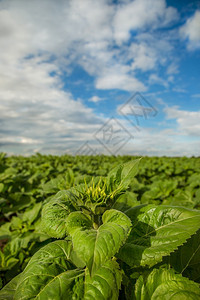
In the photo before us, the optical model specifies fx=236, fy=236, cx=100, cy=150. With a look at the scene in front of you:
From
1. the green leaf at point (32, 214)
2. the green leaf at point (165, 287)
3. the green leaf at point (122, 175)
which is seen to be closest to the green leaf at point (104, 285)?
the green leaf at point (165, 287)

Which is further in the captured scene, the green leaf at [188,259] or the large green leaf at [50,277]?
the green leaf at [188,259]

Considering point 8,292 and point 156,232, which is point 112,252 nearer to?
point 156,232

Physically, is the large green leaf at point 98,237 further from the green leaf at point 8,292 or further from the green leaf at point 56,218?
the green leaf at point 8,292

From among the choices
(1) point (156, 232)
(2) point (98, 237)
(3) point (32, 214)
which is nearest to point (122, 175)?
(1) point (156, 232)

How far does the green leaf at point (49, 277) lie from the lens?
1.00 metres

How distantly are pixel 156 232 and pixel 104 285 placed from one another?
37cm

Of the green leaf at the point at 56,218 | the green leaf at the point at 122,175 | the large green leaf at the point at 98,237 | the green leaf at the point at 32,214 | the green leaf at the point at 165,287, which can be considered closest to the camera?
the large green leaf at the point at 98,237

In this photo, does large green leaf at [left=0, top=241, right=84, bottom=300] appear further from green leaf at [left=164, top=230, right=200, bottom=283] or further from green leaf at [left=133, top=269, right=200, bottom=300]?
green leaf at [left=164, top=230, right=200, bottom=283]

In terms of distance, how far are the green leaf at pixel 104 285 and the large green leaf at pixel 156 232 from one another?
8 cm

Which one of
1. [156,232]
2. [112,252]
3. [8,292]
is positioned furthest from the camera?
[8,292]

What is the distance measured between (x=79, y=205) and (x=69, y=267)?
299mm

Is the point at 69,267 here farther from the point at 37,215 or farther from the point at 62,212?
the point at 37,215

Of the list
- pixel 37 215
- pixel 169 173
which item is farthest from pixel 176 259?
pixel 169 173

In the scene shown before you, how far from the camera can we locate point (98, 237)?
38.1 inches
